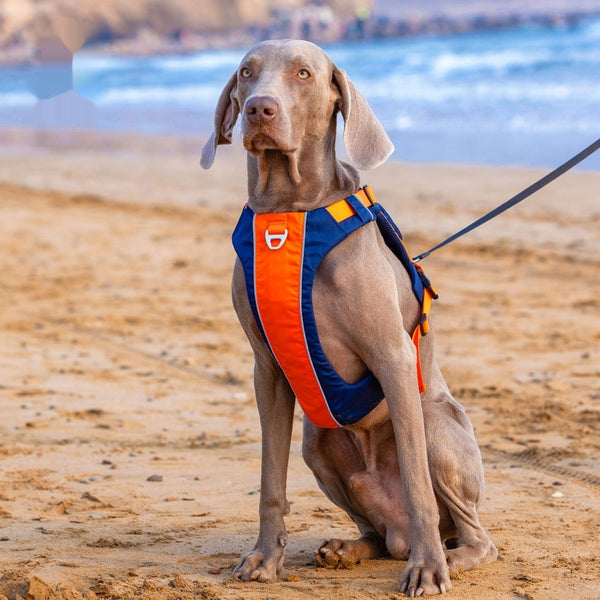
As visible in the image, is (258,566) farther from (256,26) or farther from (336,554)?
(256,26)

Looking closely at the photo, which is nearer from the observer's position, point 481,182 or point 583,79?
point 481,182

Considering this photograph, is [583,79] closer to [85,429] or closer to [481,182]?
[481,182]

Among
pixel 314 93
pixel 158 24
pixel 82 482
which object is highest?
pixel 158 24

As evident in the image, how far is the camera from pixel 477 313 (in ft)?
26.7

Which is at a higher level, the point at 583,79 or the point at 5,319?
the point at 583,79

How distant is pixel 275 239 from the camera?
3354mm

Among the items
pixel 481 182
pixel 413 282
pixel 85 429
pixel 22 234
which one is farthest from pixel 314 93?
pixel 481 182

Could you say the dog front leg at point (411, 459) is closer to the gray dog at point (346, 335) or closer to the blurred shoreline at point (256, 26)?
the gray dog at point (346, 335)

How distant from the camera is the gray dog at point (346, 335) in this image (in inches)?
130

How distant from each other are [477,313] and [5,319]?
12.7ft

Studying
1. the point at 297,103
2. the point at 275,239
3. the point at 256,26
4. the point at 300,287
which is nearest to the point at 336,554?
the point at 300,287

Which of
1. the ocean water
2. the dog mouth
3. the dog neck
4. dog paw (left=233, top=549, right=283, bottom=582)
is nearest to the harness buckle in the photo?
the dog neck

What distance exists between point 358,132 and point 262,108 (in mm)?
398

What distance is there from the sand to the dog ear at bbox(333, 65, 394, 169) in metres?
1.47
